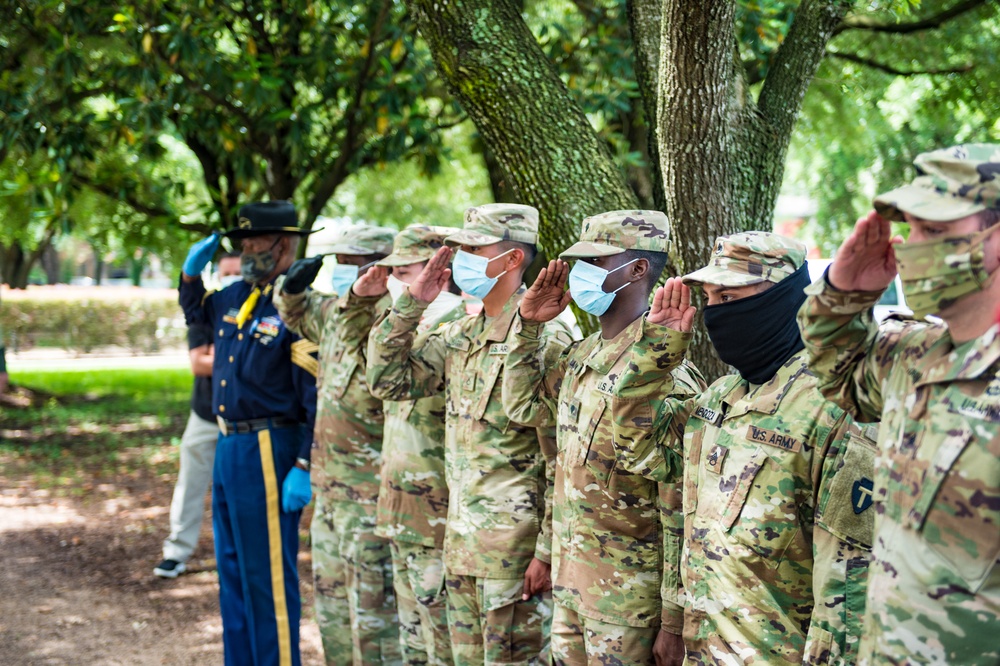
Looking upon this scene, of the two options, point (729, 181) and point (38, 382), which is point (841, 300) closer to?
point (729, 181)

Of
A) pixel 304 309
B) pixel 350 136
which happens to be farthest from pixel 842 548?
pixel 350 136

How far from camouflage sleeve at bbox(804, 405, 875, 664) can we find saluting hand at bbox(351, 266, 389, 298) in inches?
88.5

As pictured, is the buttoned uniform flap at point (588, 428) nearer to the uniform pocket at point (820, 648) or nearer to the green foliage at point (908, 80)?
the uniform pocket at point (820, 648)

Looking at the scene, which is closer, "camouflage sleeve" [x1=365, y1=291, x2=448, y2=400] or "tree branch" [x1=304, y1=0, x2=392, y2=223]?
"camouflage sleeve" [x1=365, y1=291, x2=448, y2=400]

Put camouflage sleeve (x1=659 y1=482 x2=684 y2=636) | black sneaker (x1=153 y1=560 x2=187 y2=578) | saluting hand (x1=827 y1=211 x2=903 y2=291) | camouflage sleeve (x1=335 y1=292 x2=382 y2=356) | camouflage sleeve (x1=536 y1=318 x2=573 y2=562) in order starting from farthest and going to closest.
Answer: black sneaker (x1=153 y1=560 x2=187 y2=578) → camouflage sleeve (x1=335 y1=292 x2=382 y2=356) → camouflage sleeve (x1=536 y1=318 x2=573 y2=562) → camouflage sleeve (x1=659 y1=482 x2=684 y2=636) → saluting hand (x1=827 y1=211 x2=903 y2=291)

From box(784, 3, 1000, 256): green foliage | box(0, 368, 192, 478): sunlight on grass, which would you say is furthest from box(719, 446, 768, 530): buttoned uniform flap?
box(0, 368, 192, 478): sunlight on grass

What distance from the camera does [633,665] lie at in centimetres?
319

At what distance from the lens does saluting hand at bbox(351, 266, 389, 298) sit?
4.24 m

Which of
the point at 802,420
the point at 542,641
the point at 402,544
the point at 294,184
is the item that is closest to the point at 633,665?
the point at 542,641

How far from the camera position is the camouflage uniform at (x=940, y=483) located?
1993 mm

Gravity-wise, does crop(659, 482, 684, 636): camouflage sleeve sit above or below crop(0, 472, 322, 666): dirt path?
above

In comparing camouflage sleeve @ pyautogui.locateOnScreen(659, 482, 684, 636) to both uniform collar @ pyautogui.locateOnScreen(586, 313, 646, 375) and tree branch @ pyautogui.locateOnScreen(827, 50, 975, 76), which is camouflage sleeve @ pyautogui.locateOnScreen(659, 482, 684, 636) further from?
tree branch @ pyautogui.locateOnScreen(827, 50, 975, 76)

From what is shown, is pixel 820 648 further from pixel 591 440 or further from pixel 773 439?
pixel 591 440

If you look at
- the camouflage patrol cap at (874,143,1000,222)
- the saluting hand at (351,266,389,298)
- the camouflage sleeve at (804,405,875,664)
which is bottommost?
the camouflage sleeve at (804,405,875,664)
